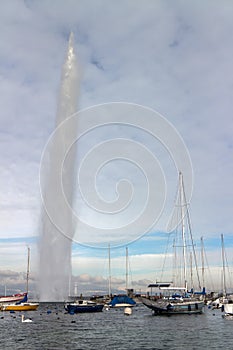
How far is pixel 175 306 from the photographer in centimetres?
8644

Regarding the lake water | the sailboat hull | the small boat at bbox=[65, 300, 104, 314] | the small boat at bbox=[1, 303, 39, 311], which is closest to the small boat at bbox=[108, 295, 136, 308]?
the small boat at bbox=[65, 300, 104, 314]

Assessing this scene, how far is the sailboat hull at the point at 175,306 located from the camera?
86.8 meters

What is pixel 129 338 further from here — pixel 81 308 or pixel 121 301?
pixel 121 301

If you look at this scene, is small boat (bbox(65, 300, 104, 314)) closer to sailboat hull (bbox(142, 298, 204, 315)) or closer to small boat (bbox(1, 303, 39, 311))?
small boat (bbox(1, 303, 39, 311))

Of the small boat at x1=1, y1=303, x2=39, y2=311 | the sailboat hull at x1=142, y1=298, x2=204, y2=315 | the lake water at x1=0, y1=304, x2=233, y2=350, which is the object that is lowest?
the lake water at x1=0, y1=304, x2=233, y2=350

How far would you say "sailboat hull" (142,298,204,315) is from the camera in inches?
3415

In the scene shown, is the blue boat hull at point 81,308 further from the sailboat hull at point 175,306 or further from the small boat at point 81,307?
the sailboat hull at point 175,306

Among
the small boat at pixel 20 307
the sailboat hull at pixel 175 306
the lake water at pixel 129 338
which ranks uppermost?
the sailboat hull at pixel 175 306

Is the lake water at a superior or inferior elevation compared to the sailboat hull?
inferior

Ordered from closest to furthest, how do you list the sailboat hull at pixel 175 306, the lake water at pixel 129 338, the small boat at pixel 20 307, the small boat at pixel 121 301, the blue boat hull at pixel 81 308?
the lake water at pixel 129 338 < the sailboat hull at pixel 175 306 < the blue boat hull at pixel 81 308 < the small boat at pixel 20 307 < the small boat at pixel 121 301

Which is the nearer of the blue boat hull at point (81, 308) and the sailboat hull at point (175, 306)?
the sailboat hull at point (175, 306)

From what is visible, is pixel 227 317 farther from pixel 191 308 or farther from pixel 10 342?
pixel 10 342

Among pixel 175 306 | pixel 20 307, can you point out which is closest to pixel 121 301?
pixel 20 307

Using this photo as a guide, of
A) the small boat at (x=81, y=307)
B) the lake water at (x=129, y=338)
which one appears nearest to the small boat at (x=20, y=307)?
the small boat at (x=81, y=307)
